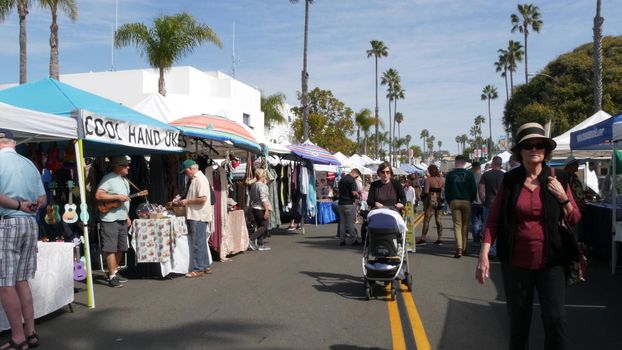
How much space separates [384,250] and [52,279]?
159 inches

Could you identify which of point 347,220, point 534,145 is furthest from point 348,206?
point 534,145

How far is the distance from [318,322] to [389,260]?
161 cm

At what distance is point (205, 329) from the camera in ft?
18.7

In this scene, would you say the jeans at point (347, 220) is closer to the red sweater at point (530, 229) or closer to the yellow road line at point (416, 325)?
the yellow road line at point (416, 325)

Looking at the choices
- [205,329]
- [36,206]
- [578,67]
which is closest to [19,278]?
[36,206]

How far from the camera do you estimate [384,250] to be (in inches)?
281

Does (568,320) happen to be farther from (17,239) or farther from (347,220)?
(347,220)

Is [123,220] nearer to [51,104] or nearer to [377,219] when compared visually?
[51,104]

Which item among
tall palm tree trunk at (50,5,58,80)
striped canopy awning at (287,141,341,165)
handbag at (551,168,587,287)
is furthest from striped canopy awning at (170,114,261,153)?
tall palm tree trunk at (50,5,58,80)

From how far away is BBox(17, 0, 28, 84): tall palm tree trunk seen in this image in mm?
18000

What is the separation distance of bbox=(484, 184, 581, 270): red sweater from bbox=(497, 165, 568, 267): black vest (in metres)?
0.03

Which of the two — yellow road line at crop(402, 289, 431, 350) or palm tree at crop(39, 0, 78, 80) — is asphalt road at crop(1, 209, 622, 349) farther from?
palm tree at crop(39, 0, 78, 80)

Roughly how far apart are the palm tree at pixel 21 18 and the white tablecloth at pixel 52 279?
1457 centimetres

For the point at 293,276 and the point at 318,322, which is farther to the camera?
the point at 293,276
